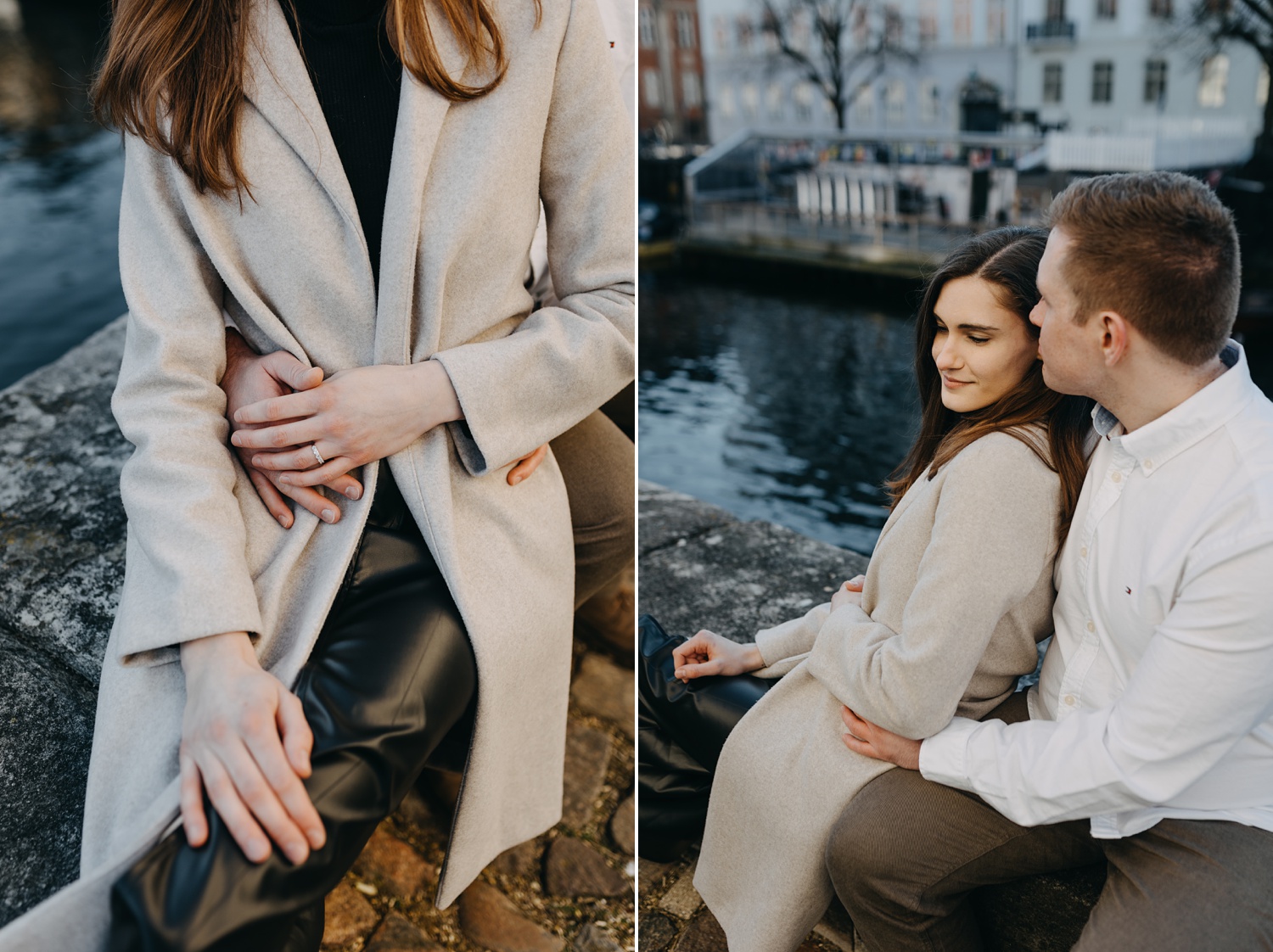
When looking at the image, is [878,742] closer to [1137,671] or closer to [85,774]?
[1137,671]

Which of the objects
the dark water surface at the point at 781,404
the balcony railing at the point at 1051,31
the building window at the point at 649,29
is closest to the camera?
the dark water surface at the point at 781,404

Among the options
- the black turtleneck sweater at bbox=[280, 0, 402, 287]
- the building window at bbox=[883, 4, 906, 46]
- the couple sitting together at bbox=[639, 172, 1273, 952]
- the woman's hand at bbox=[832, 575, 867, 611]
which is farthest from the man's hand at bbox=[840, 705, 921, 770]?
the building window at bbox=[883, 4, 906, 46]

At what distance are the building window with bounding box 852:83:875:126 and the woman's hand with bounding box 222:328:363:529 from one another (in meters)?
42.1

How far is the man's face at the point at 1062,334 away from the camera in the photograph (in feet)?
4.87

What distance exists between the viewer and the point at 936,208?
2623 cm

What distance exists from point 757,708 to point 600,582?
520 mm

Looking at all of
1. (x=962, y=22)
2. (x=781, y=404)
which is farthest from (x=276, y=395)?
(x=962, y=22)

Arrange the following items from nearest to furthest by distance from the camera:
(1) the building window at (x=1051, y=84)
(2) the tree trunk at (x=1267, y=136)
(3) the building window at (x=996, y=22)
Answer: (2) the tree trunk at (x=1267, y=136), (1) the building window at (x=1051, y=84), (3) the building window at (x=996, y=22)

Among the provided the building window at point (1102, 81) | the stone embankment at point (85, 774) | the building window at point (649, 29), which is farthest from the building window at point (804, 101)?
the stone embankment at point (85, 774)

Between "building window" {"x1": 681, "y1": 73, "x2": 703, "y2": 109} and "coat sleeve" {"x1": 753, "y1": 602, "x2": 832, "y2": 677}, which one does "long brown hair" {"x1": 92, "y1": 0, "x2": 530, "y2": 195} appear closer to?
"coat sleeve" {"x1": 753, "y1": 602, "x2": 832, "y2": 677}

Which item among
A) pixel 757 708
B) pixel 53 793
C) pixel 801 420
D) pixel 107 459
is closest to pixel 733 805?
pixel 757 708

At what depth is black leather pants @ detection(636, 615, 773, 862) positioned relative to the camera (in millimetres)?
1996

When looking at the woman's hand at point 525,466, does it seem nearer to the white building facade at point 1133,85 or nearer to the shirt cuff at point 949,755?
the shirt cuff at point 949,755

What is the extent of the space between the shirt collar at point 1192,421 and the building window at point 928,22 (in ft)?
136
